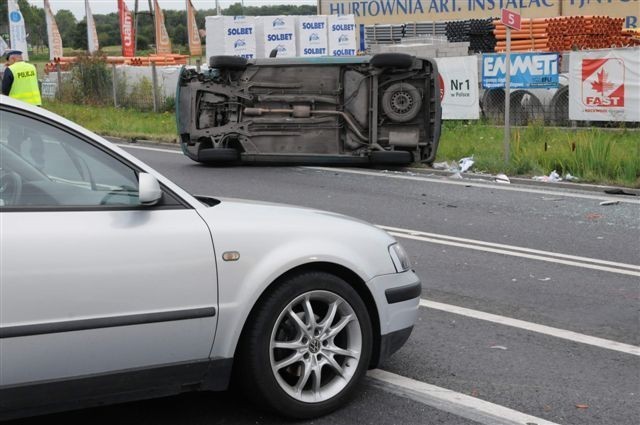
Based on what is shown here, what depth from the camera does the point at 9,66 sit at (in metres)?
14.9

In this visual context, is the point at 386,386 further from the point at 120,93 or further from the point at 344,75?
the point at 120,93

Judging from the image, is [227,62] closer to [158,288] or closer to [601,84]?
[601,84]

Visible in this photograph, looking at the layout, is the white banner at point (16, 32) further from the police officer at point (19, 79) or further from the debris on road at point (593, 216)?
the debris on road at point (593, 216)

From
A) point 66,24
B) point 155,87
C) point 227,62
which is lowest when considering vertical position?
point 155,87

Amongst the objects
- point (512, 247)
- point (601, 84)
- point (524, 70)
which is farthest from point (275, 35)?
point (512, 247)

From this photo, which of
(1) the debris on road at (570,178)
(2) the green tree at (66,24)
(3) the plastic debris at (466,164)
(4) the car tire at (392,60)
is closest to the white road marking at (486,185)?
(1) the debris on road at (570,178)

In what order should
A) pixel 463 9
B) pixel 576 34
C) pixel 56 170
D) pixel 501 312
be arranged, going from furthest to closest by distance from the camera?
pixel 463 9, pixel 576 34, pixel 501 312, pixel 56 170

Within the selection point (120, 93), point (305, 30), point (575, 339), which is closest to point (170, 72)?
point (120, 93)

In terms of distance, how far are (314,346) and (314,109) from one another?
11.1 metres

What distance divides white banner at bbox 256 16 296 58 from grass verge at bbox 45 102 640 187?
8.08 meters

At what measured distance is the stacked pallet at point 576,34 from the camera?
2756 cm

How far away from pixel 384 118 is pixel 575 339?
9647 mm

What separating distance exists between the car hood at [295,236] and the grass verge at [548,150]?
9180 millimetres

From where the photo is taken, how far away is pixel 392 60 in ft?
48.5
